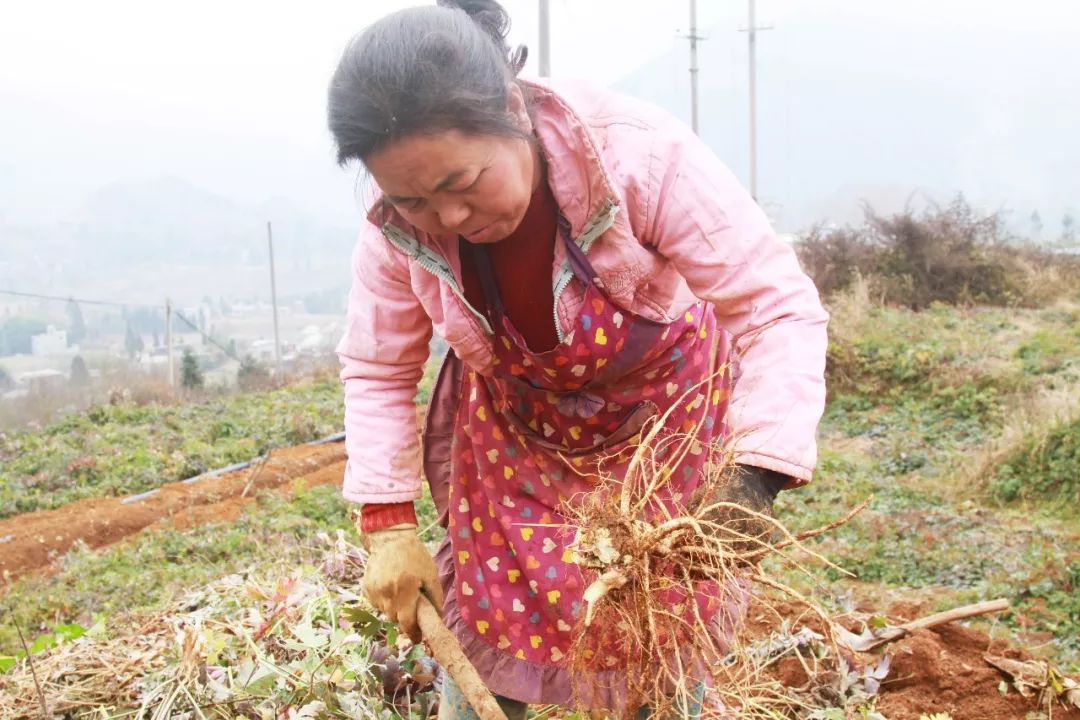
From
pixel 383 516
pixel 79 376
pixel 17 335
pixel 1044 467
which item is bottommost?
pixel 17 335

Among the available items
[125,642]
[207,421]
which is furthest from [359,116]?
[207,421]

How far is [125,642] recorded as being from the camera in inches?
100

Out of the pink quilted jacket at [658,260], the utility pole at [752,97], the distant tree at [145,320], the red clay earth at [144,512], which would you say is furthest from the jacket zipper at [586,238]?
the distant tree at [145,320]

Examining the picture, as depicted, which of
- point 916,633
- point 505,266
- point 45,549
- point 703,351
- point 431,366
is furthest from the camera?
point 431,366

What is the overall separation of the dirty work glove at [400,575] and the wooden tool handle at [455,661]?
3 cm

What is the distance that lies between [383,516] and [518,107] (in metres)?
0.78

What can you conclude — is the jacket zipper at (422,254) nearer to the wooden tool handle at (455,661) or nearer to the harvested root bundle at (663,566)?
the harvested root bundle at (663,566)

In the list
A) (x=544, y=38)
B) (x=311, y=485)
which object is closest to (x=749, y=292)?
(x=311, y=485)

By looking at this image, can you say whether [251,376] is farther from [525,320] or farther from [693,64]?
[525,320]

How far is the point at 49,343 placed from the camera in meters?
23.6

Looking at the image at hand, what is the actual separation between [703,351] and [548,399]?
0.93ft

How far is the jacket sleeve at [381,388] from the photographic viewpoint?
1631 millimetres

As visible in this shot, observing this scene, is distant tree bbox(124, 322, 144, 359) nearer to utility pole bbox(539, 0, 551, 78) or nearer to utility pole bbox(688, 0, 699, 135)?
utility pole bbox(688, 0, 699, 135)

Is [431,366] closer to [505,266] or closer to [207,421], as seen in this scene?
[207,421]
